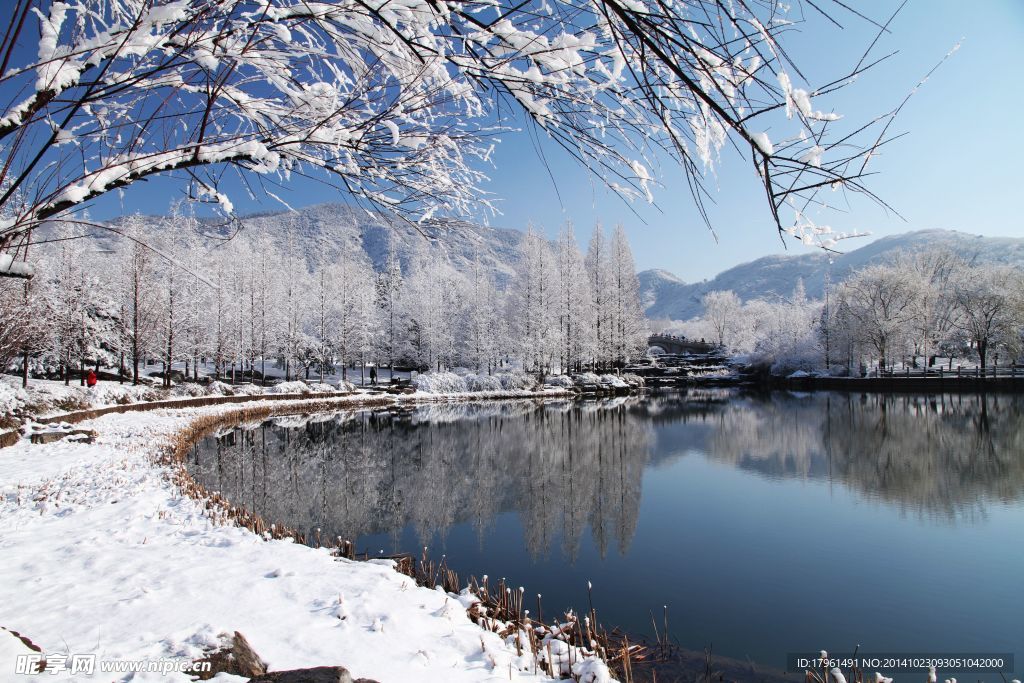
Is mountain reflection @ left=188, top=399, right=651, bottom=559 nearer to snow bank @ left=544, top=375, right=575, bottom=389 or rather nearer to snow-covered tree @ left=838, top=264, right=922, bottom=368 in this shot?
snow bank @ left=544, top=375, right=575, bottom=389

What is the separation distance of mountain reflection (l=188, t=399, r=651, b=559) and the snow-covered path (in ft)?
8.23

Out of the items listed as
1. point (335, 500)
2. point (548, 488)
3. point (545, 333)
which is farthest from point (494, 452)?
point (545, 333)

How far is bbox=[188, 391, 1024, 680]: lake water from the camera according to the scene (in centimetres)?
520

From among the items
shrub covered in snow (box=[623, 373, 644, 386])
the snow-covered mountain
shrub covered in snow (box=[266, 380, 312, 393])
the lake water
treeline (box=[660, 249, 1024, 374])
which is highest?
the snow-covered mountain

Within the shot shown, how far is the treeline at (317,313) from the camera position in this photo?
2762 cm

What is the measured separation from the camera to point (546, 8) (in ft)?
6.09

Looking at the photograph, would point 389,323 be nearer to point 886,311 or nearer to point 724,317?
point 886,311

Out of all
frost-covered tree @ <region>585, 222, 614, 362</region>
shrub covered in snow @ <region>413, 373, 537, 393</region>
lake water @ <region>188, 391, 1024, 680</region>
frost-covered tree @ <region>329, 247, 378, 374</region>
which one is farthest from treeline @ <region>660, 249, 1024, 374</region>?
Answer: frost-covered tree @ <region>329, 247, 378, 374</region>

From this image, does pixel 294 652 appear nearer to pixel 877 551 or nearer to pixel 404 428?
pixel 877 551

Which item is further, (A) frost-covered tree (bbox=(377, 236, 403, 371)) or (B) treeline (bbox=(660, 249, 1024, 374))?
(A) frost-covered tree (bbox=(377, 236, 403, 371))

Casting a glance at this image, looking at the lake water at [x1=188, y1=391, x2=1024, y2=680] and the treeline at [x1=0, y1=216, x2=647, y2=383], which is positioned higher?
the treeline at [x1=0, y1=216, x2=647, y2=383]

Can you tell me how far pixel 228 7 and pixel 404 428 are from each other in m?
17.9

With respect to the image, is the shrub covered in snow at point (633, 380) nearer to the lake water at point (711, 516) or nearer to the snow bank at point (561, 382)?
the snow bank at point (561, 382)

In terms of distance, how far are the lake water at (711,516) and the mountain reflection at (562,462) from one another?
7cm
